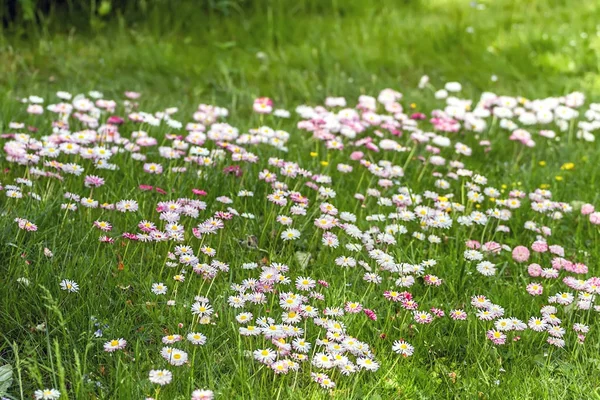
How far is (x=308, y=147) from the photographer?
4.11 m

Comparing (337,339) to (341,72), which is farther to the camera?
(341,72)

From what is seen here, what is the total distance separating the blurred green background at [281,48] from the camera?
17.5 feet

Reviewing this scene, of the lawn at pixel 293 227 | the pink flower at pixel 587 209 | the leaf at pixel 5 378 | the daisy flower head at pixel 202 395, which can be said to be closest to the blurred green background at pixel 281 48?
the lawn at pixel 293 227

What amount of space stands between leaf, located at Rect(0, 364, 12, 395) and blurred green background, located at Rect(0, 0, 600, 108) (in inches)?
115

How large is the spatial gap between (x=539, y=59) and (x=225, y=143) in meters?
3.34

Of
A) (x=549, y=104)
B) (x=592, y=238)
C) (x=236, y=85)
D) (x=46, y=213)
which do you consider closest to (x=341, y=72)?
(x=236, y=85)

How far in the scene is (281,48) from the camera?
605 cm

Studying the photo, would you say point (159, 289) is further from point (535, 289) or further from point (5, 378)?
point (535, 289)

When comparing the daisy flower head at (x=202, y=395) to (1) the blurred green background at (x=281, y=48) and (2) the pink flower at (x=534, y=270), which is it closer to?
(2) the pink flower at (x=534, y=270)

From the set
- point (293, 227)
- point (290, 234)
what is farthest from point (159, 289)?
point (293, 227)

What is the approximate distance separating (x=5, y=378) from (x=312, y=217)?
1540 mm

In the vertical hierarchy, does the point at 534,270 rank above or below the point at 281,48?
above

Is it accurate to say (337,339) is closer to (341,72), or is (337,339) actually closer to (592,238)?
(592,238)

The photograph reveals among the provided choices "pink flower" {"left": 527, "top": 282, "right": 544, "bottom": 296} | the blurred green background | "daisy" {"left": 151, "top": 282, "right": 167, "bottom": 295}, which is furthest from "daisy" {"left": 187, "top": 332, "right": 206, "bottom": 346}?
the blurred green background
